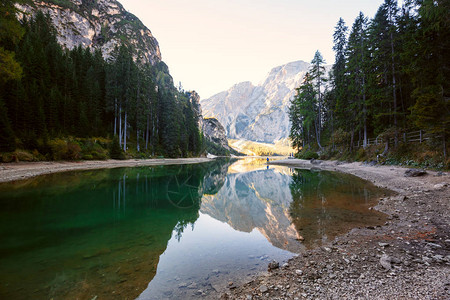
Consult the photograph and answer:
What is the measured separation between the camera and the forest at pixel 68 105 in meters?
24.4

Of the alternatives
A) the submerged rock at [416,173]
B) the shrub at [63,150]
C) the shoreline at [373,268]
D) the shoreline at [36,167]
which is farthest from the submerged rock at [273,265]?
the shrub at [63,150]

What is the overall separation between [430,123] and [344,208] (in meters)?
12.7

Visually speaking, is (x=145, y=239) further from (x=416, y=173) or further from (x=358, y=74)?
(x=358, y=74)

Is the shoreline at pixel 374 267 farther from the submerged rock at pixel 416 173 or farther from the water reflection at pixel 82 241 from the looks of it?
the submerged rock at pixel 416 173

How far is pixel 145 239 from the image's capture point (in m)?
6.68

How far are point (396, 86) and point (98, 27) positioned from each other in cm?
13867

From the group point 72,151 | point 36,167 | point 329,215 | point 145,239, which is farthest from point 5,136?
point 329,215

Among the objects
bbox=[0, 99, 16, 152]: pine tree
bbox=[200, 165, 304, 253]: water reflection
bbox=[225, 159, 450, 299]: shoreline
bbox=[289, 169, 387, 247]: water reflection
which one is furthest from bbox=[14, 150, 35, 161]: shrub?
bbox=[225, 159, 450, 299]: shoreline

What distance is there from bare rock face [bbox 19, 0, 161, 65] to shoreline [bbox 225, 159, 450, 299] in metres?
65.8

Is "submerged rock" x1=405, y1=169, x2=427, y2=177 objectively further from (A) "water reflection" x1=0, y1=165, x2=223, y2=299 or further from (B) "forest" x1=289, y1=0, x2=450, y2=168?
(A) "water reflection" x1=0, y1=165, x2=223, y2=299

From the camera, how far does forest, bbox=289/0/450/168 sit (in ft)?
50.5

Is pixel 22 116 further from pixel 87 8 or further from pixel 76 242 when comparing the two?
pixel 87 8

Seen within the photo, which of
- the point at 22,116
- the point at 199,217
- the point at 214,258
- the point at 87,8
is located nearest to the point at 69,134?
the point at 22,116

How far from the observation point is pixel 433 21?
15.2 m
